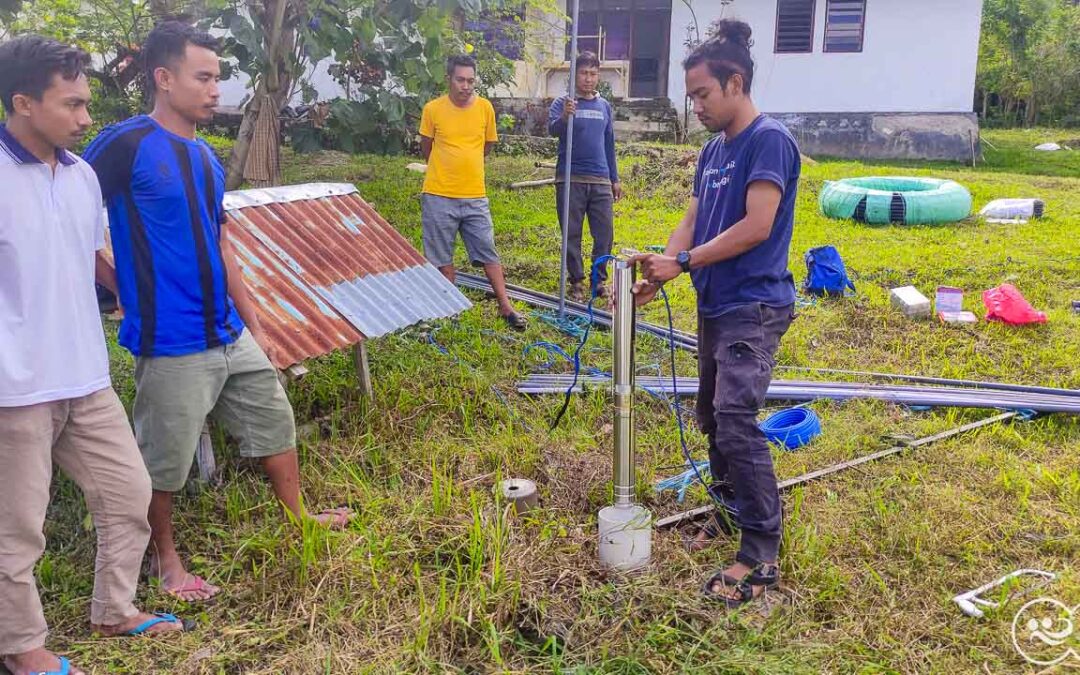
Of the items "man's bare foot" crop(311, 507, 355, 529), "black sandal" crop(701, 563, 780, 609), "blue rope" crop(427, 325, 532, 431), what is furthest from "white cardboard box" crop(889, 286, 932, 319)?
"man's bare foot" crop(311, 507, 355, 529)

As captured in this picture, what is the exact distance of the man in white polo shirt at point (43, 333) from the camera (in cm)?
241

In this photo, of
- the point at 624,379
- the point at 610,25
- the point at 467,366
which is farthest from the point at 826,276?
the point at 610,25

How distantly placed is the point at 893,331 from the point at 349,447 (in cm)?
407

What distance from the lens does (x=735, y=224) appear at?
2998mm

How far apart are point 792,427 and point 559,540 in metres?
1.65

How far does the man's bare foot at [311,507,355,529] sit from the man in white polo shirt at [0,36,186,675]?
2.90ft

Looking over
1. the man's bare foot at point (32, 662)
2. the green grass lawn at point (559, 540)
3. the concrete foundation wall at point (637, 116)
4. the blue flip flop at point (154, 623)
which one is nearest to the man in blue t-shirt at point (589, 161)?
the green grass lawn at point (559, 540)

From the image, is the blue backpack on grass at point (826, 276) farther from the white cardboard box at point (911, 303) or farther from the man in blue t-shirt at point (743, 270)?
the man in blue t-shirt at point (743, 270)

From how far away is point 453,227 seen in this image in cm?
614

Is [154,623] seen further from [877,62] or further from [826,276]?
[877,62]

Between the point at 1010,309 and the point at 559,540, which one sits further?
the point at 1010,309

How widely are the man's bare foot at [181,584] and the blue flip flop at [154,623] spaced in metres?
0.13

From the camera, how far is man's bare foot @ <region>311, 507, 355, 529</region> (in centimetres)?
343

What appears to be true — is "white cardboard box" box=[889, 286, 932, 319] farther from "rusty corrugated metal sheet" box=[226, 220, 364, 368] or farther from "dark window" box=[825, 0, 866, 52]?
"dark window" box=[825, 0, 866, 52]
